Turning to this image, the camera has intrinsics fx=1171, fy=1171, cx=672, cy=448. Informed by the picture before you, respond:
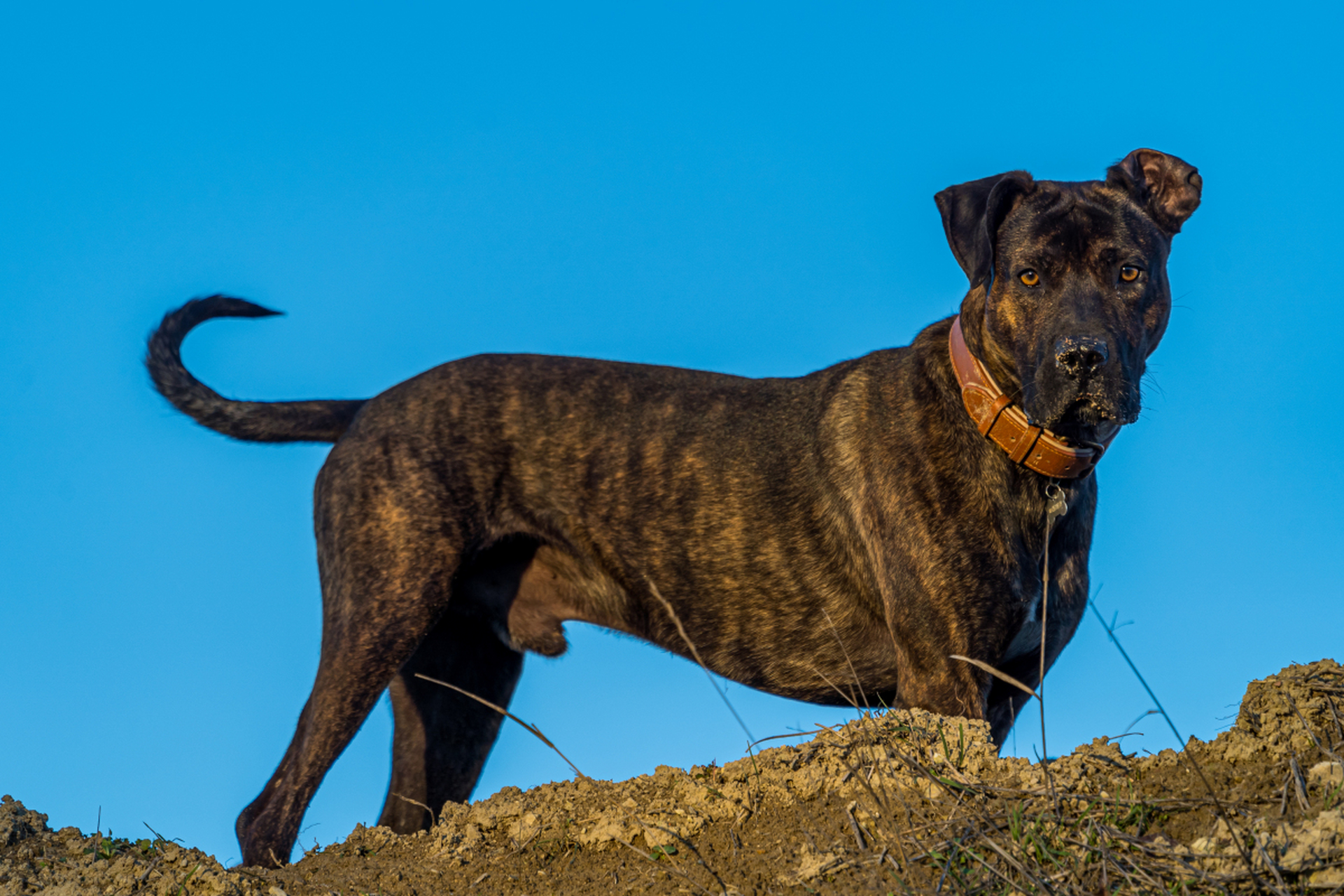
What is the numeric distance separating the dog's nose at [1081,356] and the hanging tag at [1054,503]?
0.57 m

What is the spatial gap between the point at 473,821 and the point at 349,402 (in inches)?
98.9

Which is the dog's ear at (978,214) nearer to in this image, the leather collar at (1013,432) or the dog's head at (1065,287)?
the dog's head at (1065,287)

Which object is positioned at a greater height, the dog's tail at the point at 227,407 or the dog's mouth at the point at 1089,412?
the dog's tail at the point at 227,407

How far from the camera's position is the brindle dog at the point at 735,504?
427cm

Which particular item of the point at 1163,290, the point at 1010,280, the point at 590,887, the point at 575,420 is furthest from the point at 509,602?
the point at 1163,290

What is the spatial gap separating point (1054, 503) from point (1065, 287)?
0.79 m

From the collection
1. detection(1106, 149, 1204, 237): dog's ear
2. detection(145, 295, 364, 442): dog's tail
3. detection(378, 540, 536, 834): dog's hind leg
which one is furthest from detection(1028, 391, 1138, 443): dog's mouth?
detection(145, 295, 364, 442): dog's tail

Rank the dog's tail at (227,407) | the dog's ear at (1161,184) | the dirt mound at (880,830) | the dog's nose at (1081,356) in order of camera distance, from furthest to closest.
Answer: the dog's tail at (227,407), the dog's ear at (1161,184), the dog's nose at (1081,356), the dirt mound at (880,830)

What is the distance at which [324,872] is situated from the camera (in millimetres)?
3688

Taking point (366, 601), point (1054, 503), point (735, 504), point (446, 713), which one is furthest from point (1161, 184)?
point (446, 713)

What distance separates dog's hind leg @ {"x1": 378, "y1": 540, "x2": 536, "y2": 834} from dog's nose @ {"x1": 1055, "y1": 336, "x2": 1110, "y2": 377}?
284cm

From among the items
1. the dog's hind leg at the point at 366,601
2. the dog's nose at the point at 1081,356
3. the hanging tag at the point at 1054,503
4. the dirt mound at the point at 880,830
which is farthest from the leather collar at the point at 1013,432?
the dog's hind leg at the point at 366,601

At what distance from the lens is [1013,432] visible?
4.27 metres

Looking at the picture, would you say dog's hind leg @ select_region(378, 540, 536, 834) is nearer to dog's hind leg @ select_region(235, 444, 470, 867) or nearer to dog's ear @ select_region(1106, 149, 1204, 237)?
dog's hind leg @ select_region(235, 444, 470, 867)
